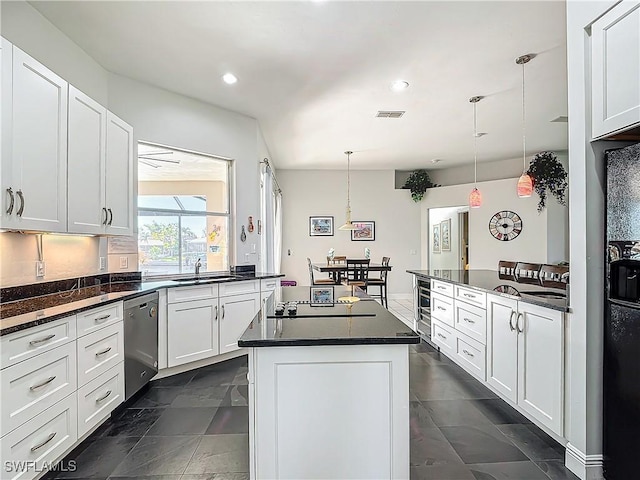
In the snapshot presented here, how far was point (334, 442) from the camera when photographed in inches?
62.6

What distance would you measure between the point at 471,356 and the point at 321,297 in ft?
5.38

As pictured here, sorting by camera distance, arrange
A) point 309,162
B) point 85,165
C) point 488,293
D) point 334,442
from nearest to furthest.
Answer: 1. point 334,442
2. point 85,165
3. point 488,293
4. point 309,162

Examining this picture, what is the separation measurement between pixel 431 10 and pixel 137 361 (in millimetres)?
3428

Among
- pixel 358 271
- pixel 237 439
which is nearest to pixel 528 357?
pixel 237 439

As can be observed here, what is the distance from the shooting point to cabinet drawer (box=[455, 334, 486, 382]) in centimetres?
306

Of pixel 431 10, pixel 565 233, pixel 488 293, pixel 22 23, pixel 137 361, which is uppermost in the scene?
pixel 431 10

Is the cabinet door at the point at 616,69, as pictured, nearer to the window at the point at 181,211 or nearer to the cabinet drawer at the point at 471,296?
the cabinet drawer at the point at 471,296

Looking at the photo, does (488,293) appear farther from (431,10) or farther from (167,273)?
(167,273)

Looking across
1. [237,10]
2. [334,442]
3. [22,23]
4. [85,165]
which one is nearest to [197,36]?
[237,10]

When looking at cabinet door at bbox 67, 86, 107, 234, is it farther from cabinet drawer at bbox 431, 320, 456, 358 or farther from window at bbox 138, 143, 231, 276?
cabinet drawer at bbox 431, 320, 456, 358

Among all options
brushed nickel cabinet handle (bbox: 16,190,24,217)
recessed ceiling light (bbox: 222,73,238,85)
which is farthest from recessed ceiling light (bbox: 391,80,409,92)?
brushed nickel cabinet handle (bbox: 16,190,24,217)

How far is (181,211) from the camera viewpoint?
4.33 metres

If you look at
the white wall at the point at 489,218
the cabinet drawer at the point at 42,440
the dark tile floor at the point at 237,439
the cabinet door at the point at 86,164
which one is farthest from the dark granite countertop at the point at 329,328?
the white wall at the point at 489,218

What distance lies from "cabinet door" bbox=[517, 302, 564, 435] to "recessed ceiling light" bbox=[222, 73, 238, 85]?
3250 mm
